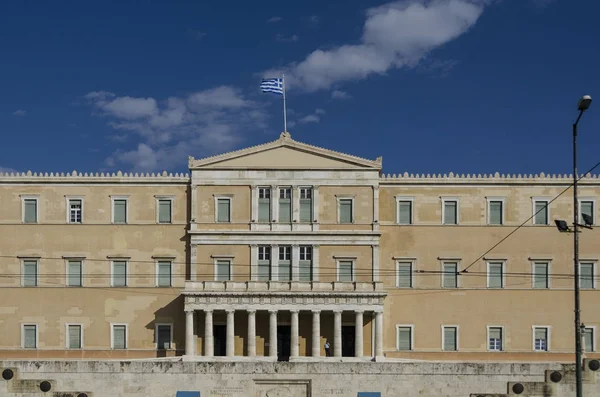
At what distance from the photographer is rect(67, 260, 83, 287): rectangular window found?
188 feet

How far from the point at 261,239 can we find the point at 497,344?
16907mm

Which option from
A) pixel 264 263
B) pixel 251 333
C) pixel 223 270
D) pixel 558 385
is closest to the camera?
pixel 558 385

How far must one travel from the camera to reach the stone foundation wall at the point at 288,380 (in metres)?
36.4

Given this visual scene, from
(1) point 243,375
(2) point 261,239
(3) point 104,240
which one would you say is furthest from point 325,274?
(1) point 243,375

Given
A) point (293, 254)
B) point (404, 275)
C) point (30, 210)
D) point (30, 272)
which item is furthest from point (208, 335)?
point (30, 210)

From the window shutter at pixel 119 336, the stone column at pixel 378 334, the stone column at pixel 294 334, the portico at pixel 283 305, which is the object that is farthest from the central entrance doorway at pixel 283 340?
the window shutter at pixel 119 336

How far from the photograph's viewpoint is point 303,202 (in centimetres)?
5697

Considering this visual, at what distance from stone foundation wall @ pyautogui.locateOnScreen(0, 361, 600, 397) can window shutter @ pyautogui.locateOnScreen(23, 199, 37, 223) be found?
22527mm

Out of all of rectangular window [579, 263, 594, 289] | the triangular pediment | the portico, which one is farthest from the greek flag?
rectangular window [579, 263, 594, 289]

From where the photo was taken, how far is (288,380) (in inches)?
1441

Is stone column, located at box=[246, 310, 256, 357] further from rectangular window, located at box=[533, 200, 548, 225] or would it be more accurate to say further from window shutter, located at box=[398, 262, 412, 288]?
rectangular window, located at box=[533, 200, 548, 225]

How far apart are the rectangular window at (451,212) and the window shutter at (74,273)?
24.5 m

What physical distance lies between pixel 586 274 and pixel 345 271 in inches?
629

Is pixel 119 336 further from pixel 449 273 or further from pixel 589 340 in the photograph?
pixel 589 340
